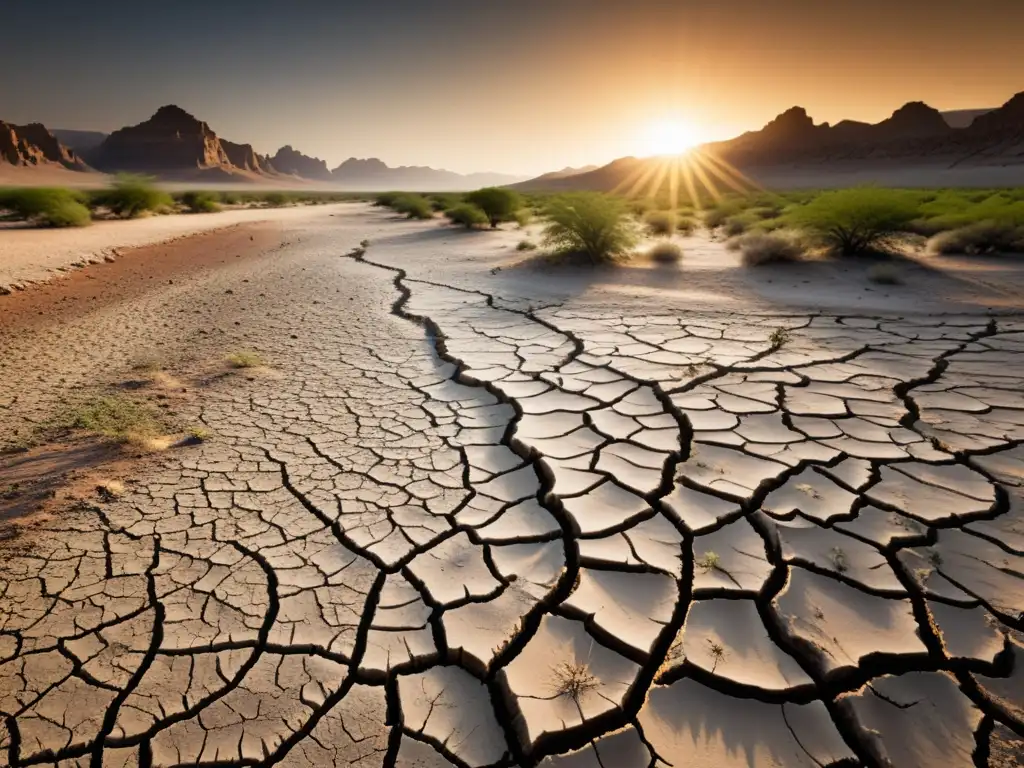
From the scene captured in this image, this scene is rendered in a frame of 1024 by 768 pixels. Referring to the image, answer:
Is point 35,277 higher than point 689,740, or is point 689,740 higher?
point 35,277

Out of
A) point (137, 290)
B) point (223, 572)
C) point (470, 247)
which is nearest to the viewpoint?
point (223, 572)

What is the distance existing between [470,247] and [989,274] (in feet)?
27.5

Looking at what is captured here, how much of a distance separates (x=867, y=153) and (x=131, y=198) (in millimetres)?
60835

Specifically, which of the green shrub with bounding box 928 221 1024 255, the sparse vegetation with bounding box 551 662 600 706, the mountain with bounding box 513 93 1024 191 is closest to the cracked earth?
the sparse vegetation with bounding box 551 662 600 706

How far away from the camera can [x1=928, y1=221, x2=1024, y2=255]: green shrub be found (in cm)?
746

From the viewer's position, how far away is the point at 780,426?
274 cm

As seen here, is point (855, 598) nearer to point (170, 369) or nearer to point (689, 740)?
point (689, 740)

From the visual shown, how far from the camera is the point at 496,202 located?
14500 millimetres

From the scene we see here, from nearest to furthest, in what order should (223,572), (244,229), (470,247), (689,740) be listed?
(689,740), (223,572), (470,247), (244,229)

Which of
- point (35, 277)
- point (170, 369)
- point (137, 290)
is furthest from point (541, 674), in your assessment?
point (35, 277)

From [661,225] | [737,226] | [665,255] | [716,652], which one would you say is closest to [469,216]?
[661,225]

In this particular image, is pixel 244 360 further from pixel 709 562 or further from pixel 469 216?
pixel 469 216

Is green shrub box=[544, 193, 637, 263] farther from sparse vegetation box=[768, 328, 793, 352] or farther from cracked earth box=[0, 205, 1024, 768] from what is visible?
cracked earth box=[0, 205, 1024, 768]

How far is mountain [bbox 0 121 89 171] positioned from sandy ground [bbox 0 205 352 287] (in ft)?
258
